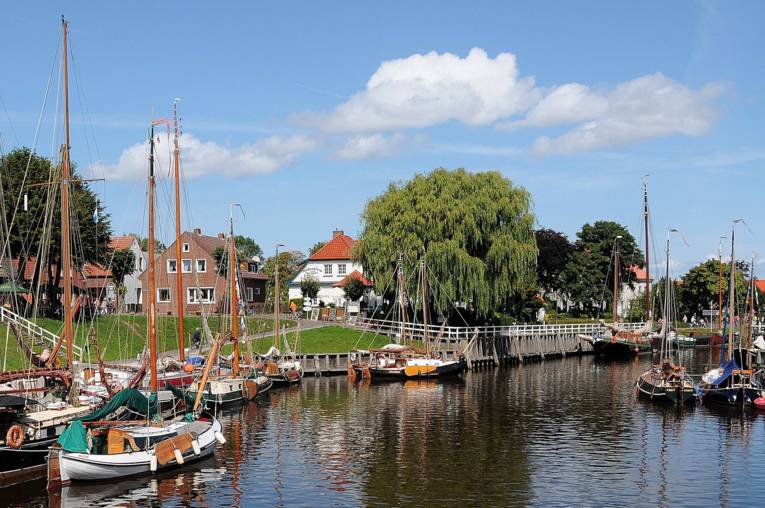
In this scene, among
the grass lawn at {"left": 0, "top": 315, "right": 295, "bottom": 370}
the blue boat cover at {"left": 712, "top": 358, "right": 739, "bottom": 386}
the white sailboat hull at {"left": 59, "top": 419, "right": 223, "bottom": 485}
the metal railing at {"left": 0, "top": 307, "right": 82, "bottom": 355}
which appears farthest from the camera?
the grass lawn at {"left": 0, "top": 315, "right": 295, "bottom": 370}

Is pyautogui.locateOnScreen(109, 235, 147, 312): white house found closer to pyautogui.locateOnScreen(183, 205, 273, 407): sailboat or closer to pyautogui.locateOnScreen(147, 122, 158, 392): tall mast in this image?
pyautogui.locateOnScreen(183, 205, 273, 407): sailboat

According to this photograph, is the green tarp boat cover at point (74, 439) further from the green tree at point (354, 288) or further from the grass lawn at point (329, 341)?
the green tree at point (354, 288)

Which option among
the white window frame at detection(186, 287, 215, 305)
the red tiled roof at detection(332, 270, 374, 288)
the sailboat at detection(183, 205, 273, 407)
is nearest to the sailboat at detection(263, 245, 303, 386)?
the sailboat at detection(183, 205, 273, 407)

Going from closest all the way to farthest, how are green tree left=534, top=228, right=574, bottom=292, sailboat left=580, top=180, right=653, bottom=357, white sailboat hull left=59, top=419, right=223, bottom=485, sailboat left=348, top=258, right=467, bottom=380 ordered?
white sailboat hull left=59, top=419, right=223, bottom=485
sailboat left=348, top=258, right=467, bottom=380
sailboat left=580, top=180, right=653, bottom=357
green tree left=534, top=228, right=574, bottom=292

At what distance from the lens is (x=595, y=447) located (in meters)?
40.0

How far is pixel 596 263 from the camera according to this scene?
12794cm

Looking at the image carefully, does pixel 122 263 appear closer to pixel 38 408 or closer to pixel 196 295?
pixel 196 295

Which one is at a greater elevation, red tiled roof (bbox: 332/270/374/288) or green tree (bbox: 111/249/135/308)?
green tree (bbox: 111/249/135/308)

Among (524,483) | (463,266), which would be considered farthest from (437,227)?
(524,483)

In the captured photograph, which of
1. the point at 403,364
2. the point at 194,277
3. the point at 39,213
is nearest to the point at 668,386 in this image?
the point at 403,364

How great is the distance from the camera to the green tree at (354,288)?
10519 cm

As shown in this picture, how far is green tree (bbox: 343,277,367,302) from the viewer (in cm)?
10519

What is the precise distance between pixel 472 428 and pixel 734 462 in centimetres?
1329

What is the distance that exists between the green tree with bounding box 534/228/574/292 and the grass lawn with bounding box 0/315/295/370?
48125mm
